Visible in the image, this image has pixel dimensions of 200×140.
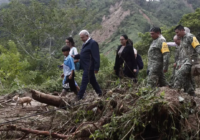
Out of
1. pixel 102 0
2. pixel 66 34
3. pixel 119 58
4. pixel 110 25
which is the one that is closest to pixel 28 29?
pixel 66 34

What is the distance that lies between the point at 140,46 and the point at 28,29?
12.0 m

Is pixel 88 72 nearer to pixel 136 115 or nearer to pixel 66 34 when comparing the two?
pixel 136 115

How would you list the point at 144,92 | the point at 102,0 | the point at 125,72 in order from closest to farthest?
the point at 144,92
the point at 125,72
the point at 102,0

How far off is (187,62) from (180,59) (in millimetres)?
309

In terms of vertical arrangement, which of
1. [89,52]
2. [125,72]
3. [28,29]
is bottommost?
[125,72]

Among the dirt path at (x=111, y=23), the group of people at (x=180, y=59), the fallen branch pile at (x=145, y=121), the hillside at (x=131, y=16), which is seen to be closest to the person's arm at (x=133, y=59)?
the group of people at (x=180, y=59)

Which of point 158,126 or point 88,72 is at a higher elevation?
point 88,72

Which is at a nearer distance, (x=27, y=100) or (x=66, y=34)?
(x=27, y=100)

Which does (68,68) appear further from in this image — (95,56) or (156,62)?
(156,62)

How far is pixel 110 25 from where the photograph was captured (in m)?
46.0

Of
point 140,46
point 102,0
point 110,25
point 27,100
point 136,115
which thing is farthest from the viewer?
point 102,0

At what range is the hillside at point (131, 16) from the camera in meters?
40.5

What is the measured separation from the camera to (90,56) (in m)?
4.54

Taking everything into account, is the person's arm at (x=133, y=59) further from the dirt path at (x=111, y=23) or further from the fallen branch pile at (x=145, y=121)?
the dirt path at (x=111, y=23)
